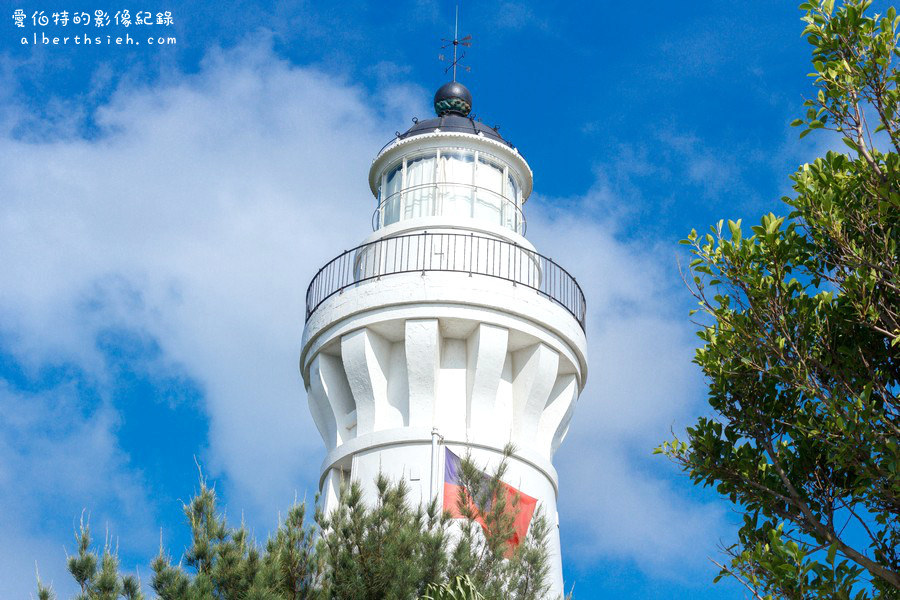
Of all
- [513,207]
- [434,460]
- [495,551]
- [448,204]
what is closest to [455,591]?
[495,551]

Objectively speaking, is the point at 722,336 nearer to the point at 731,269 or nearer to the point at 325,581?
the point at 731,269

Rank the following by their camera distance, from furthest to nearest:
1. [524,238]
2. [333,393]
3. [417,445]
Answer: [524,238]
[333,393]
[417,445]

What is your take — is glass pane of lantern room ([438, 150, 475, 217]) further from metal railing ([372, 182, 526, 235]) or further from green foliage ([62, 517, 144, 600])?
green foliage ([62, 517, 144, 600])

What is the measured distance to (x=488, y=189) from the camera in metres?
21.2

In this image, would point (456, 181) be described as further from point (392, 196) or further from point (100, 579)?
point (100, 579)

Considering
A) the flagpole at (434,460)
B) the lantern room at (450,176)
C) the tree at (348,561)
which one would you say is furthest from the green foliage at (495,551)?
the lantern room at (450,176)

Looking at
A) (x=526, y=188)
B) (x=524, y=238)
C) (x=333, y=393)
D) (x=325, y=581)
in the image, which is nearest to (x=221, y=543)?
(x=325, y=581)

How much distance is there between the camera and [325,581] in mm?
12266

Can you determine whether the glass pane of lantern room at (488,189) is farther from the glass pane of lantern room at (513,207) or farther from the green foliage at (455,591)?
the green foliage at (455,591)

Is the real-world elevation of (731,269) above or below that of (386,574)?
above

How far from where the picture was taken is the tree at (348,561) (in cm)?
1166

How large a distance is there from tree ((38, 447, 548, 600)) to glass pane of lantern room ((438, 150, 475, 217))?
819 cm

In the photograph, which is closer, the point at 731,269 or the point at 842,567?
the point at 842,567

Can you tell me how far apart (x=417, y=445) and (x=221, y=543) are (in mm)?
5744
